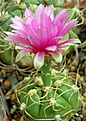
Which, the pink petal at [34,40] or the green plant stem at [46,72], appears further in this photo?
the green plant stem at [46,72]

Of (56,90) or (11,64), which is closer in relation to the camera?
(56,90)

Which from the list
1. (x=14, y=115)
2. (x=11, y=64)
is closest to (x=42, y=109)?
(x=14, y=115)

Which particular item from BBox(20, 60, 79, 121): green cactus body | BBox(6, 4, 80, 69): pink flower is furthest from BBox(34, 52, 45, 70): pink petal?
BBox(20, 60, 79, 121): green cactus body

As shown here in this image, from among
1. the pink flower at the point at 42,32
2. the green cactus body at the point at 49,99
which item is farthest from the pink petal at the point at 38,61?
the green cactus body at the point at 49,99

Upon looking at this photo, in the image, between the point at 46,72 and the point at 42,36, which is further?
the point at 46,72

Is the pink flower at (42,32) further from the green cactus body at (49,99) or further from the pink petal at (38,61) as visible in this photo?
the green cactus body at (49,99)

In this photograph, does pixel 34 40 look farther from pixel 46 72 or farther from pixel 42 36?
pixel 46 72

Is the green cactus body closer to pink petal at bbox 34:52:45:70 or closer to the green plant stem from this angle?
the green plant stem

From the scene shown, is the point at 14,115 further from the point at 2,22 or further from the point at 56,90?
the point at 2,22

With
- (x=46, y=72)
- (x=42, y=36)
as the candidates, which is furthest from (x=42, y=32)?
(x=46, y=72)
